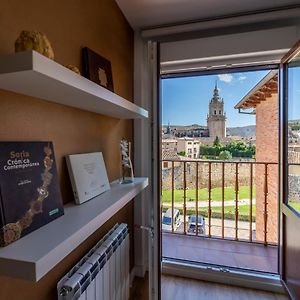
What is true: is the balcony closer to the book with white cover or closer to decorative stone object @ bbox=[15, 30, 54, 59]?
the book with white cover

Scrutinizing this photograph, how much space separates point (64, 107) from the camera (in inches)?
42.3

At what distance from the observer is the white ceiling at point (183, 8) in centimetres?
160

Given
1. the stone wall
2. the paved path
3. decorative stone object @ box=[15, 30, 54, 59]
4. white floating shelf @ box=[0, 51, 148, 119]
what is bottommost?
the paved path

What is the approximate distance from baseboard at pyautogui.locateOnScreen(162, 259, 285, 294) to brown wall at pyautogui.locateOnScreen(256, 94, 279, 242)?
768mm

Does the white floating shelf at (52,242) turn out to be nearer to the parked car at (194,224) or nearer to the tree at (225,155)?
the tree at (225,155)

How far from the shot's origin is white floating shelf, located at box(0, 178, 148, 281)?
1.83 ft

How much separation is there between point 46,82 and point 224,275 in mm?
2150

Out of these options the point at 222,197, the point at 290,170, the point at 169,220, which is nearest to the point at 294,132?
the point at 290,170

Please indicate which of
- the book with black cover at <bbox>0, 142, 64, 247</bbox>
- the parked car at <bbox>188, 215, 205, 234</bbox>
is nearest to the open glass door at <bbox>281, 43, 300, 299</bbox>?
the parked car at <bbox>188, 215, 205, 234</bbox>

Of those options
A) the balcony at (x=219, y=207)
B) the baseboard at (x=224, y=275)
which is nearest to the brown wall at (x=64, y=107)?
the baseboard at (x=224, y=275)

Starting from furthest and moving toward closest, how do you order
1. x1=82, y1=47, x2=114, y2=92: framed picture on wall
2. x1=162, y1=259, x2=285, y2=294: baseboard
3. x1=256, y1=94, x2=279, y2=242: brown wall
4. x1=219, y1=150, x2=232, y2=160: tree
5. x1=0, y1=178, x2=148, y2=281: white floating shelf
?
x1=219, y1=150, x2=232, y2=160: tree, x1=256, y1=94, x2=279, y2=242: brown wall, x1=162, y1=259, x2=285, y2=294: baseboard, x1=82, y1=47, x2=114, y2=92: framed picture on wall, x1=0, y1=178, x2=148, y2=281: white floating shelf

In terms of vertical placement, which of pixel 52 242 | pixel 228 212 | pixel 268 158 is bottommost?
pixel 228 212

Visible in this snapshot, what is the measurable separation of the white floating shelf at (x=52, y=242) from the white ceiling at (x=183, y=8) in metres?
1.45

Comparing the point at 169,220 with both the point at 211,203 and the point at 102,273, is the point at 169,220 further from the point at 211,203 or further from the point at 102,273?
the point at 102,273
